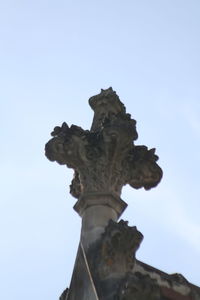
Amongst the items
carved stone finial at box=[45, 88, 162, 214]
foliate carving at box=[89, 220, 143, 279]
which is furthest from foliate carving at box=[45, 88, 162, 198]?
foliate carving at box=[89, 220, 143, 279]

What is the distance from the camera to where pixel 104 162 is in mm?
9945

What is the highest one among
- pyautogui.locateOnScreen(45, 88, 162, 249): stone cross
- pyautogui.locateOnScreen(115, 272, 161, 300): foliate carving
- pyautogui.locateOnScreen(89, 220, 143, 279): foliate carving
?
pyautogui.locateOnScreen(45, 88, 162, 249): stone cross

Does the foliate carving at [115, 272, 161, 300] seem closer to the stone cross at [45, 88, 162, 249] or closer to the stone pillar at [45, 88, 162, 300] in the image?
the stone pillar at [45, 88, 162, 300]

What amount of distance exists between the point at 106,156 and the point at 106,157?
0.02 meters

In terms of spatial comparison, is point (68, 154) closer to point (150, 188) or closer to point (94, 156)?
point (94, 156)

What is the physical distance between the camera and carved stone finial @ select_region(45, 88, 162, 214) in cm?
988

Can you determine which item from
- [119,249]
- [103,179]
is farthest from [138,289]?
[103,179]

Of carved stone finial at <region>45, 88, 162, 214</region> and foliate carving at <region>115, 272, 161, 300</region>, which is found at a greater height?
carved stone finial at <region>45, 88, 162, 214</region>

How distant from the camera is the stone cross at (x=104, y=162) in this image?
9.64 metres

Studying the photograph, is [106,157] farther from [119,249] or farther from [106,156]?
[119,249]

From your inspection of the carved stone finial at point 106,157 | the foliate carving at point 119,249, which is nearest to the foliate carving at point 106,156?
the carved stone finial at point 106,157

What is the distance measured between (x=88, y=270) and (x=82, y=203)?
1505 mm

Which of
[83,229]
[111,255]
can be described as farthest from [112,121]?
[111,255]

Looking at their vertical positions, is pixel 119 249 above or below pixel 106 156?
below
